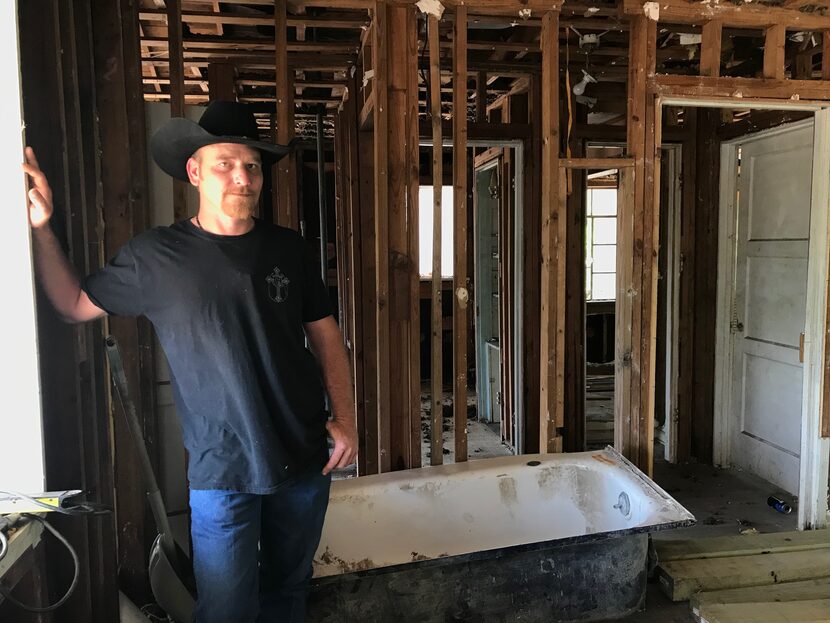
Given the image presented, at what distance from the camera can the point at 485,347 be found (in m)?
5.25

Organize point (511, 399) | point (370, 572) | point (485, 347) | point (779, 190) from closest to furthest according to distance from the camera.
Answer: point (370, 572)
point (779, 190)
point (511, 399)
point (485, 347)

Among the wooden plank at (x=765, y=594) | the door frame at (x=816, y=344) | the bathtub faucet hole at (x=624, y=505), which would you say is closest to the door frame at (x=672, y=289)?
the door frame at (x=816, y=344)

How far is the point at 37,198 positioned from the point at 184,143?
0.41m

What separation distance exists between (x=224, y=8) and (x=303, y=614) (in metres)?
3.09

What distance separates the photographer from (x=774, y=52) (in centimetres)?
272

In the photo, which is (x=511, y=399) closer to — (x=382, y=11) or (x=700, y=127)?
(x=700, y=127)

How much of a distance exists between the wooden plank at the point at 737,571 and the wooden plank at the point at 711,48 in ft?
7.33

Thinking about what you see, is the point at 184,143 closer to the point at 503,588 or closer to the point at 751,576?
the point at 503,588

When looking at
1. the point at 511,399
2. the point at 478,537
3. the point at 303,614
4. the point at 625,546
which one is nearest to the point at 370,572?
the point at 303,614

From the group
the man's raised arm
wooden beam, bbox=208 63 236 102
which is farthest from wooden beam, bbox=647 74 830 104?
wooden beam, bbox=208 63 236 102

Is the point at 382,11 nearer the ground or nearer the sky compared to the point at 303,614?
nearer the sky

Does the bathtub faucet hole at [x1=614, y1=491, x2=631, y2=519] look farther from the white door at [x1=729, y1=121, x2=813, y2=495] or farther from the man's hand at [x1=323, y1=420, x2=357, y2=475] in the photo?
the white door at [x1=729, y1=121, x2=813, y2=495]

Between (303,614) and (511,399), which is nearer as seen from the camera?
(303,614)

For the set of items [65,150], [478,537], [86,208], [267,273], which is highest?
[65,150]
